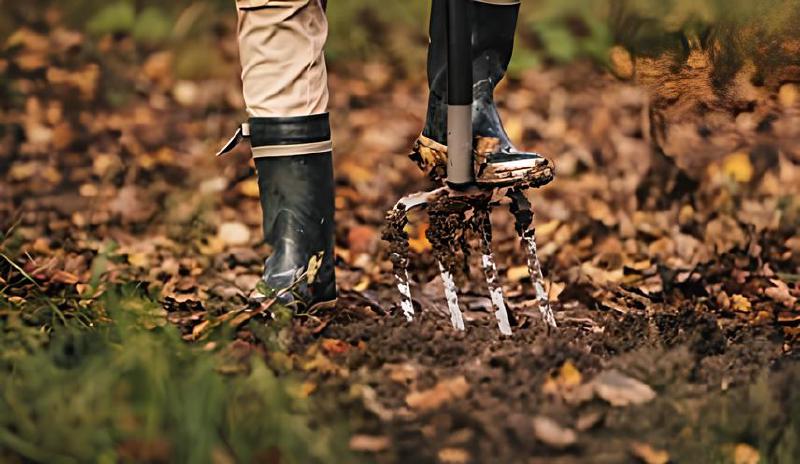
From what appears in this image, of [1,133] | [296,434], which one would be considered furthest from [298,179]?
[1,133]

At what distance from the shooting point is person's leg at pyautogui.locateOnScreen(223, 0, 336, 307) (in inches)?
94.7

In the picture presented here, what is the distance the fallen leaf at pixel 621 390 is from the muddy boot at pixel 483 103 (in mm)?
517

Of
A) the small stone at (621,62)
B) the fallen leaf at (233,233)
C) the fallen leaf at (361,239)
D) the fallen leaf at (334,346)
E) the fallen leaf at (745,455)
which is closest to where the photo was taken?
the fallen leaf at (745,455)

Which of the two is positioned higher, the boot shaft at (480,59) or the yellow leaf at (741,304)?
the boot shaft at (480,59)

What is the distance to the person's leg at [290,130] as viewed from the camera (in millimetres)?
2404

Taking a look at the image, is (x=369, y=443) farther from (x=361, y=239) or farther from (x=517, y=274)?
(x=361, y=239)

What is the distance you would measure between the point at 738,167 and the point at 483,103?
5.26 ft

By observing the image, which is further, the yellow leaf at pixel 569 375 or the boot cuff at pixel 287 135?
the boot cuff at pixel 287 135

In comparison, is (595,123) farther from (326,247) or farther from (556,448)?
(556,448)

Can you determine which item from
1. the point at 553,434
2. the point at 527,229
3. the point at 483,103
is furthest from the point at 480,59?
the point at 553,434

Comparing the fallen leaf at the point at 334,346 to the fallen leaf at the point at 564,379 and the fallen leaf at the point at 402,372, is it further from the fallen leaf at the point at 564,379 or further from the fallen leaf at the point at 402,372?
the fallen leaf at the point at 564,379

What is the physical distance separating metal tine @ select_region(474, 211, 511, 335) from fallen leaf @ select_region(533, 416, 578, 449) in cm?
63

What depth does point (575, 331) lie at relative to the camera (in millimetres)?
2426

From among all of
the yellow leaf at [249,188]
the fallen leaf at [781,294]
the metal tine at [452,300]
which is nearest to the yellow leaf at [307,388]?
the metal tine at [452,300]
